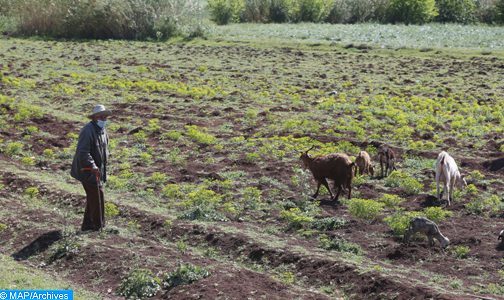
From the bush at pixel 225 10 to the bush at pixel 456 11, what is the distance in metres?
16.1

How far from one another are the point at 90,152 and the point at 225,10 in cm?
5285

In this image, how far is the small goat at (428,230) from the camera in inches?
531

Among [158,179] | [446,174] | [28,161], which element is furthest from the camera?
[28,161]

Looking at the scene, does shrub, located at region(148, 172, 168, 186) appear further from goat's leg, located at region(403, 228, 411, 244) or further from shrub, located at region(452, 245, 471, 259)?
shrub, located at region(452, 245, 471, 259)

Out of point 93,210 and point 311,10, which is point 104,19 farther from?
point 93,210

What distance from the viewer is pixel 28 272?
12641mm

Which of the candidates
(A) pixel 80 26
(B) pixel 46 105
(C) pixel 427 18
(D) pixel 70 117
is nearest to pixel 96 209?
(D) pixel 70 117

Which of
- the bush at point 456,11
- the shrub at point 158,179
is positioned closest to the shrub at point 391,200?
the shrub at point 158,179

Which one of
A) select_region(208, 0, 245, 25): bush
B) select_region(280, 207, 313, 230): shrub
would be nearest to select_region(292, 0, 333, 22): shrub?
select_region(208, 0, 245, 25): bush

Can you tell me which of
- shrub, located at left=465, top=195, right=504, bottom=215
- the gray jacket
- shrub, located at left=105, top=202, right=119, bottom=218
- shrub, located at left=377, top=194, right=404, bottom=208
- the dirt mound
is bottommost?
the dirt mound

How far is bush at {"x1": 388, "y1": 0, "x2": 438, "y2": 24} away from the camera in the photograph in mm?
65125

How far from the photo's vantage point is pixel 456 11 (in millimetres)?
68125

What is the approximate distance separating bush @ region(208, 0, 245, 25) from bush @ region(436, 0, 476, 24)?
634 inches

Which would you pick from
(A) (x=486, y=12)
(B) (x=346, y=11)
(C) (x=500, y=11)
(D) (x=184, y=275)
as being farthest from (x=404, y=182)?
(A) (x=486, y=12)
